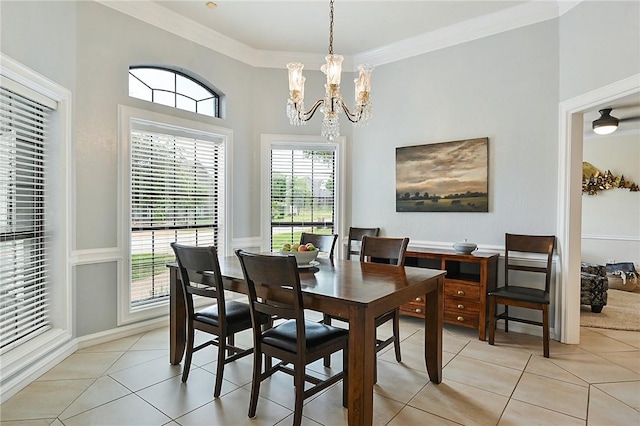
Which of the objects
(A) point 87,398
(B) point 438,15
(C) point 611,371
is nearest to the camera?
(A) point 87,398

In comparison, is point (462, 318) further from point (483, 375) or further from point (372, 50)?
point (372, 50)

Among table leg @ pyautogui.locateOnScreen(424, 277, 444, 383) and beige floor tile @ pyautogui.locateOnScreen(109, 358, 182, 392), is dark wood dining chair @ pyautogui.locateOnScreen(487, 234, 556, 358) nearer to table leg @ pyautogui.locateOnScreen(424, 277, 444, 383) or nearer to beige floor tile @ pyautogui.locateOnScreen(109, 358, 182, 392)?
table leg @ pyautogui.locateOnScreen(424, 277, 444, 383)

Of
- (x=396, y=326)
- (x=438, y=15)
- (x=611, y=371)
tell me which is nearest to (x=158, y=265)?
(x=396, y=326)

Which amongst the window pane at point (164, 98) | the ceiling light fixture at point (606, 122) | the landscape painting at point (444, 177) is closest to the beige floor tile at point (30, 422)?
the window pane at point (164, 98)

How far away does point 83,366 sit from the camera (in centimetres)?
286

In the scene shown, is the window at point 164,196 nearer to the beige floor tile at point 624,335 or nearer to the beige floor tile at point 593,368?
the beige floor tile at point 593,368

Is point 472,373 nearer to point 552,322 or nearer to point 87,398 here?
point 552,322

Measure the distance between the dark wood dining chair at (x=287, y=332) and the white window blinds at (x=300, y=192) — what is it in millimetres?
2582

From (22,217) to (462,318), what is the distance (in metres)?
3.84

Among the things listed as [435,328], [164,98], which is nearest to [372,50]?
[164,98]

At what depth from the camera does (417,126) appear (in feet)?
14.3

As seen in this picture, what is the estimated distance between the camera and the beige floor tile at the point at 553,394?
7.52 ft

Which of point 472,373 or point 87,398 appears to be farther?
point 472,373

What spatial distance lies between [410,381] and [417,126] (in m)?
2.86
